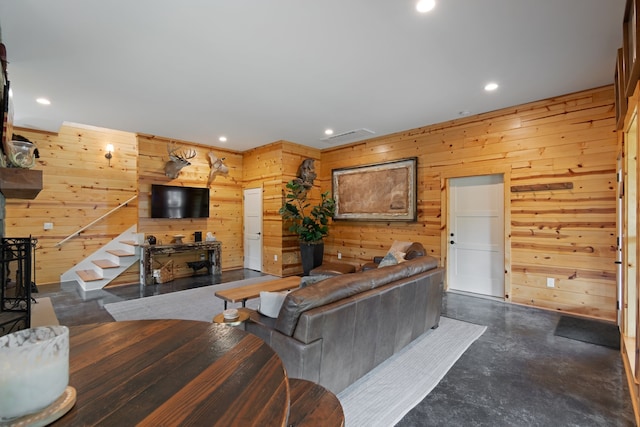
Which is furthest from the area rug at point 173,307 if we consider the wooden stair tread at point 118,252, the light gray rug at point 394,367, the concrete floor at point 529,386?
the concrete floor at point 529,386

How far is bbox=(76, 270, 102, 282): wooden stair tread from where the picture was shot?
5019 mm

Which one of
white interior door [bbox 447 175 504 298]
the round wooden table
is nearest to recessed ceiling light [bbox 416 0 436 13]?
the round wooden table

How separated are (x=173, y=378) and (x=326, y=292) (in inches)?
50.9

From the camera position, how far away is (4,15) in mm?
2330

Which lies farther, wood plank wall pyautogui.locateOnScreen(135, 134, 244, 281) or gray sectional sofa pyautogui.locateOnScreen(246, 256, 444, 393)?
wood plank wall pyautogui.locateOnScreen(135, 134, 244, 281)

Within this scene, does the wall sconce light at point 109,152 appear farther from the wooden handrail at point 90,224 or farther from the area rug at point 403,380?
the area rug at point 403,380

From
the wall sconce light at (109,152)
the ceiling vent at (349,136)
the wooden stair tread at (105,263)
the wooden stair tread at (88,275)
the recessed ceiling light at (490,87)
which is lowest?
the wooden stair tread at (88,275)

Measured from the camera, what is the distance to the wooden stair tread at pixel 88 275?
502 cm

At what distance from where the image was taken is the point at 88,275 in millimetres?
5266

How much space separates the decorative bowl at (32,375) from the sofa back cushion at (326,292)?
4.24 ft

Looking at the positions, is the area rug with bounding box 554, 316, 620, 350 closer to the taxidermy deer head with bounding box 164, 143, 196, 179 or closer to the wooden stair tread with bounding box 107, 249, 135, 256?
the taxidermy deer head with bounding box 164, 143, 196, 179

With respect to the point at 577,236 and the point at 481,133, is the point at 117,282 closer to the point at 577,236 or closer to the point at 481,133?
the point at 481,133

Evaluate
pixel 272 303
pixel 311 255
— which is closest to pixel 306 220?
→ pixel 311 255

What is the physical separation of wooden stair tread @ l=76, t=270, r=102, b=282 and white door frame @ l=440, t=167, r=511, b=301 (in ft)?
19.3
